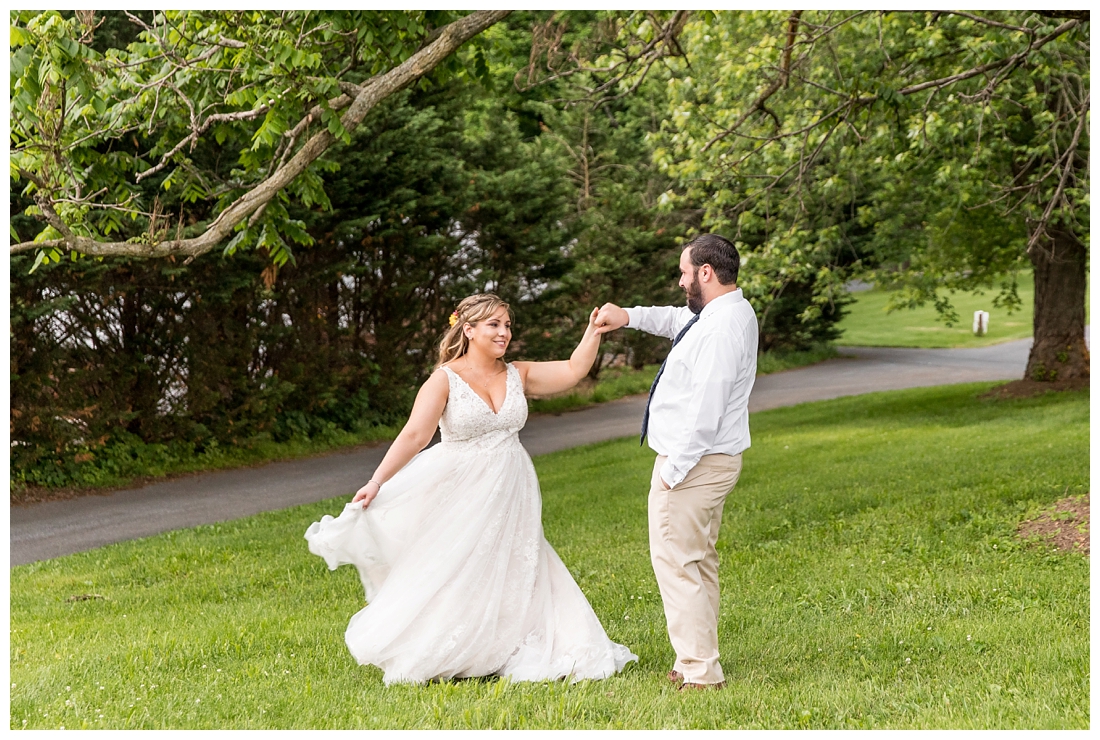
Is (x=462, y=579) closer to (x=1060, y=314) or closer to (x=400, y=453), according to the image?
(x=400, y=453)

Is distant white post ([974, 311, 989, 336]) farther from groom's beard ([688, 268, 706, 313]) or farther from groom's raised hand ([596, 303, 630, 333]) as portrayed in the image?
groom's beard ([688, 268, 706, 313])

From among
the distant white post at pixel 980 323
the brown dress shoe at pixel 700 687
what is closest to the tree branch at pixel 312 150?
the brown dress shoe at pixel 700 687

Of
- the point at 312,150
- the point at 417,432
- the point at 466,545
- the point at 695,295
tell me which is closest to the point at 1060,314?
the point at 312,150

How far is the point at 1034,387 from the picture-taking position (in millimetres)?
18344

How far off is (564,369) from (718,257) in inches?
43.7

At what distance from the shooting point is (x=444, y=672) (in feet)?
17.2

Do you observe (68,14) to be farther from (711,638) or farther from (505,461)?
(711,638)

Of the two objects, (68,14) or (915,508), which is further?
(68,14)

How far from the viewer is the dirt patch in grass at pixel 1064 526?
7707 millimetres

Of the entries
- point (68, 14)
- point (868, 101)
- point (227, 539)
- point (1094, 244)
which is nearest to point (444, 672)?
point (1094, 244)

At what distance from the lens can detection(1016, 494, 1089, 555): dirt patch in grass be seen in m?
7.71

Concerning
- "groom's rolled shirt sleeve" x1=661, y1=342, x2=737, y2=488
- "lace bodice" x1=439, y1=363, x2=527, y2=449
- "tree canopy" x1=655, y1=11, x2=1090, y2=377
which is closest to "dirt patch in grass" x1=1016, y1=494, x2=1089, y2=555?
"tree canopy" x1=655, y1=11, x2=1090, y2=377

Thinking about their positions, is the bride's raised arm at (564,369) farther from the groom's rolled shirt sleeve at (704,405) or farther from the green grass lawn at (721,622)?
the green grass lawn at (721,622)

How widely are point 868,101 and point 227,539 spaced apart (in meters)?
7.19
